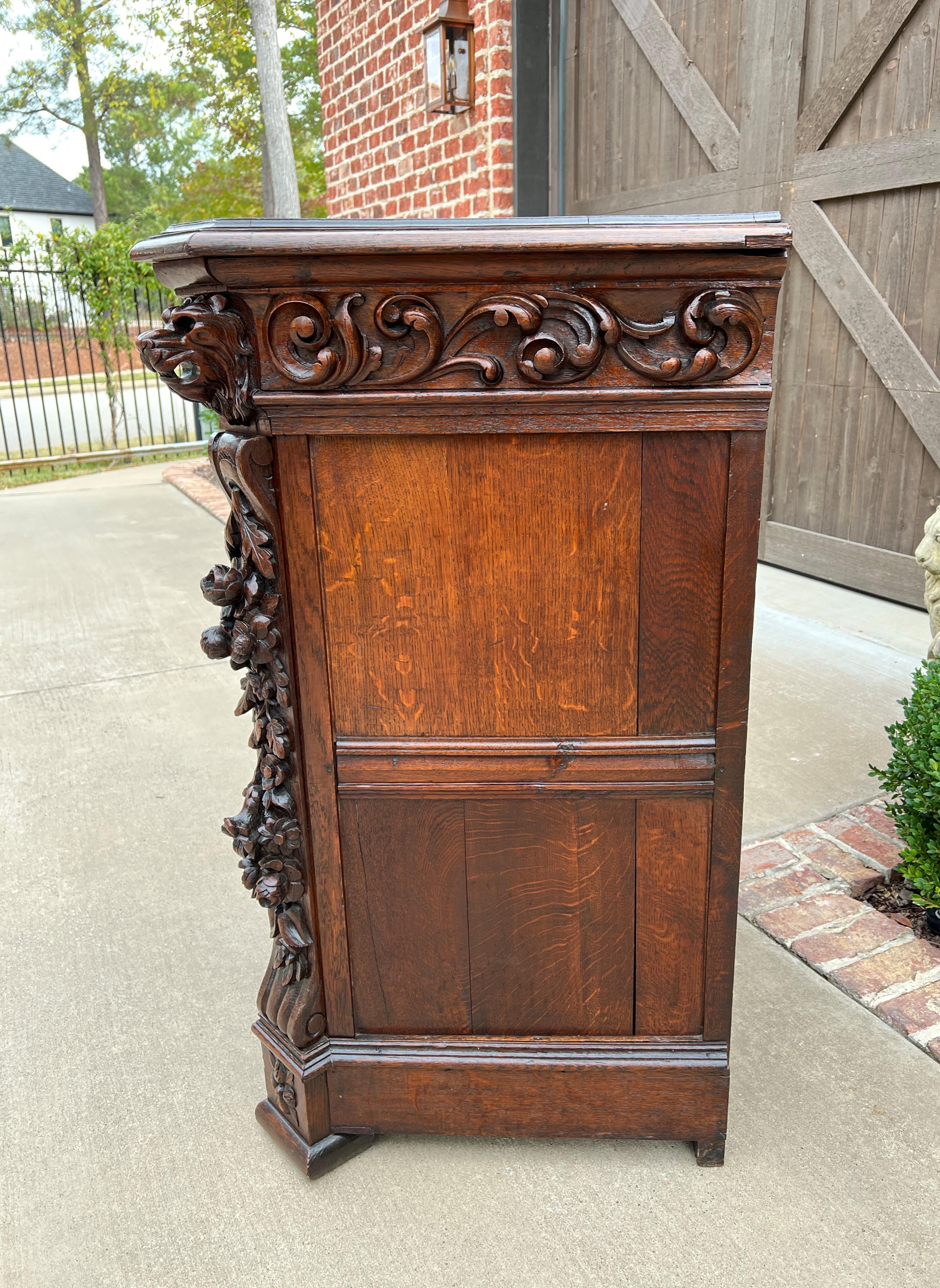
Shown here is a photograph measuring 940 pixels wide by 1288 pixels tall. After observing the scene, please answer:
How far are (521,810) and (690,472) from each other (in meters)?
0.58

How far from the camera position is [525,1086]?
1.69 meters

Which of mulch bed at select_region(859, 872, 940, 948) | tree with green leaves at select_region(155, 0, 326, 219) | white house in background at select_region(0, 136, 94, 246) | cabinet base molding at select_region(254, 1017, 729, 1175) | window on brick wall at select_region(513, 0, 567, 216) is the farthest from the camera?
white house in background at select_region(0, 136, 94, 246)

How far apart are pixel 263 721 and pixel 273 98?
7.35 m

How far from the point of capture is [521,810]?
62.2 inches

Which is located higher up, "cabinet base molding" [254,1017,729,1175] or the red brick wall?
the red brick wall

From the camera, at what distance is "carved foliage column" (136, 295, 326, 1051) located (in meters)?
1.35

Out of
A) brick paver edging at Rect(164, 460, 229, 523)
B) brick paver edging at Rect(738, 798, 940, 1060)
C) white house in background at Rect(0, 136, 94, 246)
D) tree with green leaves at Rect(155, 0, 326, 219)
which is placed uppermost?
white house in background at Rect(0, 136, 94, 246)

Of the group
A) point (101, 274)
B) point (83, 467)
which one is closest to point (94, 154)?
point (101, 274)

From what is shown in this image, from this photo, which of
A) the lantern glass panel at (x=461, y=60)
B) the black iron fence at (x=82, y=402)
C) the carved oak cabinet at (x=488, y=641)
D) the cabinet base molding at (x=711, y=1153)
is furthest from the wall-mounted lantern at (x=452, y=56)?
the cabinet base molding at (x=711, y=1153)

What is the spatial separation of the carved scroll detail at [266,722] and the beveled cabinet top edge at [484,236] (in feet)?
0.87

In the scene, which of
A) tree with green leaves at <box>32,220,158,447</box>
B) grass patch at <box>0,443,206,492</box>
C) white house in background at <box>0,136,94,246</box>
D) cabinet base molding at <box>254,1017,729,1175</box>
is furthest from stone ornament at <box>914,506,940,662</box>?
white house in background at <box>0,136,94,246</box>

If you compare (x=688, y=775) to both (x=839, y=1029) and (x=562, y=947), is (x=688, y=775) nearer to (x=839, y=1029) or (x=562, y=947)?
(x=562, y=947)

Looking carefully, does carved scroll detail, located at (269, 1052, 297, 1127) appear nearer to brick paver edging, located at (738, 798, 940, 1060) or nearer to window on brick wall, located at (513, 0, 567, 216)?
brick paver edging, located at (738, 798, 940, 1060)

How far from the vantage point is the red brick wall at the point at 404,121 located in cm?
554
